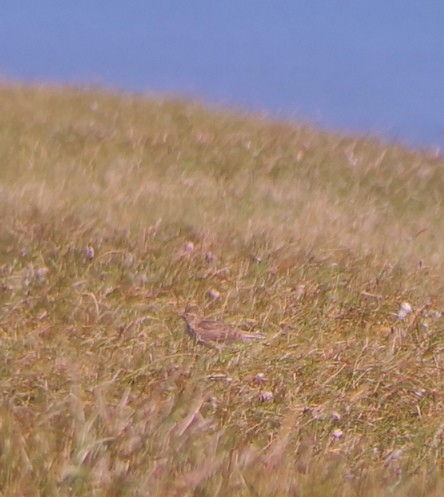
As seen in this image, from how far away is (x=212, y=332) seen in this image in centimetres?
643

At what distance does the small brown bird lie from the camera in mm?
6387

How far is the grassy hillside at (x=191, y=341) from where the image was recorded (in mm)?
4082

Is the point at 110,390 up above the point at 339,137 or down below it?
above

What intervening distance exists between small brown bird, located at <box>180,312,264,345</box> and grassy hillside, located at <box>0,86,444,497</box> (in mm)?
70

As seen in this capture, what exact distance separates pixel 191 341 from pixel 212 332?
0.13m

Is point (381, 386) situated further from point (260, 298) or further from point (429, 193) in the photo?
point (429, 193)

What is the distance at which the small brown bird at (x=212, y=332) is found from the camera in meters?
6.39

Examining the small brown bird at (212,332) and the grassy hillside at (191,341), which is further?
the small brown bird at (212,332)

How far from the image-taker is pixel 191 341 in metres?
6.37

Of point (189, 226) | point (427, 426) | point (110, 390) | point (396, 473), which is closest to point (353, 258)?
point (189, 226)

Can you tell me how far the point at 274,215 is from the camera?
9.64 meters

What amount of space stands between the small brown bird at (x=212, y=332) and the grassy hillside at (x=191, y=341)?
70mm

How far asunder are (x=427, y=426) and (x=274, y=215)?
13.5ft

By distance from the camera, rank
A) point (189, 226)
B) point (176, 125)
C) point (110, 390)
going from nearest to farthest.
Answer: point (110, 390), point (189, 226), point (176, 125)
